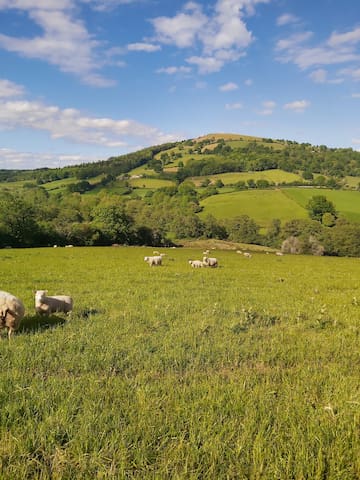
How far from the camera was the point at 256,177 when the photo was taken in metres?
164

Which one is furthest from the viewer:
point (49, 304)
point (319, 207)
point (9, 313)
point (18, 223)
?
point (319, 207)

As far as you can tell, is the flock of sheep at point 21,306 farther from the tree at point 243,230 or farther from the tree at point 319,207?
the tree at point 319,207

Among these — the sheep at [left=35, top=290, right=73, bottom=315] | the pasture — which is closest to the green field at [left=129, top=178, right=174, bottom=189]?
the sheep at [left=35, top=290, right=73, bottom=315]

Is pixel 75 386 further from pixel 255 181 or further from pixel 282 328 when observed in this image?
pixel 255 181

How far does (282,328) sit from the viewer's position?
9680 mm

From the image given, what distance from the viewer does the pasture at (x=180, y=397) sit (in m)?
3.84

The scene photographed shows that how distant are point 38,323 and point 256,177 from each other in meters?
164

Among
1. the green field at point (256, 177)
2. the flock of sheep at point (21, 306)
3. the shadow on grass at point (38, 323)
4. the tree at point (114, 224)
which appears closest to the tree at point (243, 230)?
the tree at point (114, 224)

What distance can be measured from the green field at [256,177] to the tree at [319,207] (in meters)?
45.3

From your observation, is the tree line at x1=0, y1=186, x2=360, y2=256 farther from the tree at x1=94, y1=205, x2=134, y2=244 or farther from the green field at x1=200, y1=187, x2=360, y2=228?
the green field at x1=200, y1=187, x2=360, y2=228

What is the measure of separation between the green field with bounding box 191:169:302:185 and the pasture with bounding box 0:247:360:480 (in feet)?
519

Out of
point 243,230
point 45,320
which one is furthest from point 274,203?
point 45,320

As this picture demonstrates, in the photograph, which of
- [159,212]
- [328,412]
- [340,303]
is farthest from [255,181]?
[328,412]

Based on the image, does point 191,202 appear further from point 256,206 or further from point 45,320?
point 45,320
